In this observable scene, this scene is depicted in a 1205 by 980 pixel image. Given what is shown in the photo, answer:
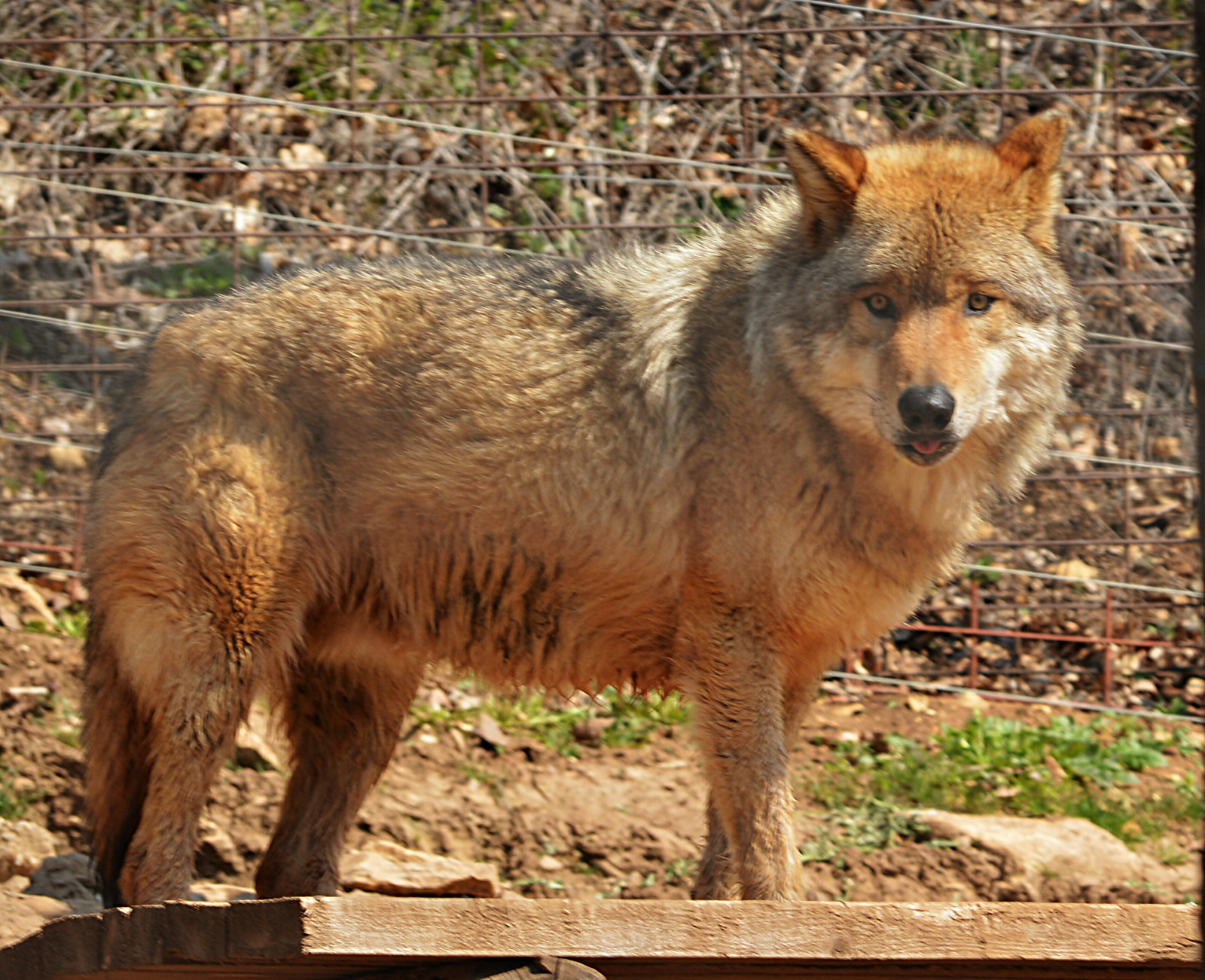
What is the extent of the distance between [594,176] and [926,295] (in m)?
4.93

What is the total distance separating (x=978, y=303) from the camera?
4.14 m

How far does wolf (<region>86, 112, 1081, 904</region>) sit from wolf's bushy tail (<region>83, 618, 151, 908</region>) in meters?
0.01

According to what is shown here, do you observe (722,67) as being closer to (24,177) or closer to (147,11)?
(147,11)

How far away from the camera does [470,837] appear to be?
5.99 metres

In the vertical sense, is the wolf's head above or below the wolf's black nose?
above

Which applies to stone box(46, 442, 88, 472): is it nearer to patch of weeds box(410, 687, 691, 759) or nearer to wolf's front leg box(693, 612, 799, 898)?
patch of weeds box(410, 687, 691, 759)

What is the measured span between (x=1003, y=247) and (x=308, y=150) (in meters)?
6.18

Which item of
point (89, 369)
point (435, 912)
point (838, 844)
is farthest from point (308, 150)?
point (435, 912)

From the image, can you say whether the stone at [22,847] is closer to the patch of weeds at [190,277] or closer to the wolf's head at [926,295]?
the wolf's head at [926,295]

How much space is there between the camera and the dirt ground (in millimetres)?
5703

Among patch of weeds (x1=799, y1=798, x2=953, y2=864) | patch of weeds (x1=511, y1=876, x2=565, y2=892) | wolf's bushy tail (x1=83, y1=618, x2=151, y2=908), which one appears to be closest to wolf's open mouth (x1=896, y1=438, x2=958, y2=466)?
patch of weeds (x1=799, y1=798, x2=953, y2=864)

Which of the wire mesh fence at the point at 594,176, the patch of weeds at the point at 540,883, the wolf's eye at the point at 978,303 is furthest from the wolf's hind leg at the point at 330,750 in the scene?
the wire mesh fence at the point at 594,176

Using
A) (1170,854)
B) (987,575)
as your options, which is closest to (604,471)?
(1170,854)

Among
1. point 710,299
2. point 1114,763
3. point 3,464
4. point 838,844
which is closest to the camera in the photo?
point 710,299
